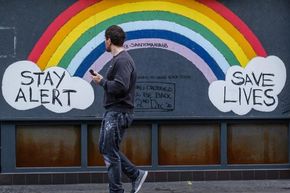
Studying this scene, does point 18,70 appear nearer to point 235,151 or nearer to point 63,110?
point 63,110

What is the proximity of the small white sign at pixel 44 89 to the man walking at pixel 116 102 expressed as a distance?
1613mm

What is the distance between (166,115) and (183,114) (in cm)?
22

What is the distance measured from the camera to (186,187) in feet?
27.0

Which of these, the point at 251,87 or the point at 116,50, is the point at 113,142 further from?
the point at 251,87

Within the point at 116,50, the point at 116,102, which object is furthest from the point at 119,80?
the point at 116,50

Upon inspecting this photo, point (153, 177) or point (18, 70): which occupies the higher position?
point (18, 70)

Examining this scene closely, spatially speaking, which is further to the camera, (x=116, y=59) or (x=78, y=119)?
(x=78, y=119)

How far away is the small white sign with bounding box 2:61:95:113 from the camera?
829cm

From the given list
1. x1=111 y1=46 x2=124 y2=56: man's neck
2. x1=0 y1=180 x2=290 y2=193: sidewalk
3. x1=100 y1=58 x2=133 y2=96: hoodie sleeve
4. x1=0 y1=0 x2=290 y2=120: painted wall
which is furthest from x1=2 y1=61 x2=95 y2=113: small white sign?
x1=100 y1=58 x2=133 y2=96: hoodie sleeve

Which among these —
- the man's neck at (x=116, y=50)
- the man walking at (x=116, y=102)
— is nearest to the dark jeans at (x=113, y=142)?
the man walking at (x=116, y=102)

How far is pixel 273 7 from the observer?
8.50m

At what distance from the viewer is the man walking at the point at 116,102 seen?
6617 millimetres

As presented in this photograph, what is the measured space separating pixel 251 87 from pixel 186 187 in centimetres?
154

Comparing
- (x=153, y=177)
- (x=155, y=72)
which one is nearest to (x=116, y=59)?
(x=155, y=72)
